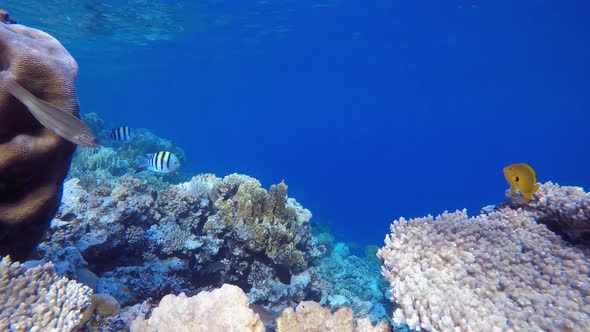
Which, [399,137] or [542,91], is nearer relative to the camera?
[542,91]

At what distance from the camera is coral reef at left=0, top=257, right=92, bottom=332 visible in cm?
206

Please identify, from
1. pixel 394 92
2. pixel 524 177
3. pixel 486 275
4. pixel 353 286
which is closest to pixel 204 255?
pixel 486 275

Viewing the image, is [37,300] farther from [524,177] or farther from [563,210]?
[563,210]

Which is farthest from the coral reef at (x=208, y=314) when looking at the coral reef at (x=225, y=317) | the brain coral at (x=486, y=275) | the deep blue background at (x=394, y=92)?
the deep blue background at (x=394, y=92)

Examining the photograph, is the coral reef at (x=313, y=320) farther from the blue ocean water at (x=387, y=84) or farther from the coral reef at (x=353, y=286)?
the blue ocean water at (x=387, y=84)

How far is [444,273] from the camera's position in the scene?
2945 mm

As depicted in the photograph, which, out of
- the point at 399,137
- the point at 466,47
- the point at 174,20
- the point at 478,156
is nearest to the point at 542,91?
the point at 466,47

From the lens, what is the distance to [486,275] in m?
2.99

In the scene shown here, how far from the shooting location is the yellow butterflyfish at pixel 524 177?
12.1 ft

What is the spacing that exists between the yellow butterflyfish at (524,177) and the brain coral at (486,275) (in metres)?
0.34

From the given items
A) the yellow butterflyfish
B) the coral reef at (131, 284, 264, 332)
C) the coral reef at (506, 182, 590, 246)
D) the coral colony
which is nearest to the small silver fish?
the coral colony

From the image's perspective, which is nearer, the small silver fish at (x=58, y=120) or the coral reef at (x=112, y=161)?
the small silver fish at (x=58, y=120)

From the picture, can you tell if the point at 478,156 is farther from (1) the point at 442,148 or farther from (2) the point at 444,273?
(2) the point at 444,273

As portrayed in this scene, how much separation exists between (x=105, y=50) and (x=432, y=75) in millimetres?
56713
